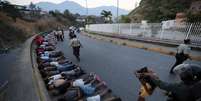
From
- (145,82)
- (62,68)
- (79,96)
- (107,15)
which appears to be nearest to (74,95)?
(79,96)

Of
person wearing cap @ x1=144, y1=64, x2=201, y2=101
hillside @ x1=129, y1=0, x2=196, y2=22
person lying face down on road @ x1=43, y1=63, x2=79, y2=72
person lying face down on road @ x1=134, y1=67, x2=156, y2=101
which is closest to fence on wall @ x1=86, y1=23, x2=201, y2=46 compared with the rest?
hillside @ x1=129, y1=0, x2=196, y2=22

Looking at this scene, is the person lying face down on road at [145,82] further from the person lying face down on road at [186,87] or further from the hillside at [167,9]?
the hillside at [167,9]

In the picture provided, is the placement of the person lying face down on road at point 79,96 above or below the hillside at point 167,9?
below

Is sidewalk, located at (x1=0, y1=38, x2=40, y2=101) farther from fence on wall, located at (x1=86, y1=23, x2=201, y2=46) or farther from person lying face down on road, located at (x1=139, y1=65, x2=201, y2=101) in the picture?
fence on wall, located at (x1=86, y1=23, x2=201, y2=46)

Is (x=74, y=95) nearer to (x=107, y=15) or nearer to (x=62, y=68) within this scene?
(x=62, y=68)

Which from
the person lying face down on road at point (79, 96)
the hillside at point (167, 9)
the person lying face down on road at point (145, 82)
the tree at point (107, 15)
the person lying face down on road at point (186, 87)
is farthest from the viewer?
the tree at point (107, 15)

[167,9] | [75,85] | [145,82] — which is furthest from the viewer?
[167,9]

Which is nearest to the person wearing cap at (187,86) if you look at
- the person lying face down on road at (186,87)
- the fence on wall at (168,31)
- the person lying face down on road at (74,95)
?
the person lying face down on road at (186,87)

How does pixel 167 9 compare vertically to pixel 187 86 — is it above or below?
above

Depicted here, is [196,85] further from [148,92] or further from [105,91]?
[105,91]

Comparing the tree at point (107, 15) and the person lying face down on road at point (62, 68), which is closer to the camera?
the person lying face down on road at point (62, 68)

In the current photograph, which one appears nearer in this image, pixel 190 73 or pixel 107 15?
pixel 190 73

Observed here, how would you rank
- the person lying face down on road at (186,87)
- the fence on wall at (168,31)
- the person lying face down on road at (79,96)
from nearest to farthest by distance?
the person lying face down on road at (186,87)
the person lying face down on road at (79,96)
the fence on wall at (168,31)

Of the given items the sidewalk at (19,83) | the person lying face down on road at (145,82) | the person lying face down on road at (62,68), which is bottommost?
the sidewalk at (19,83)
